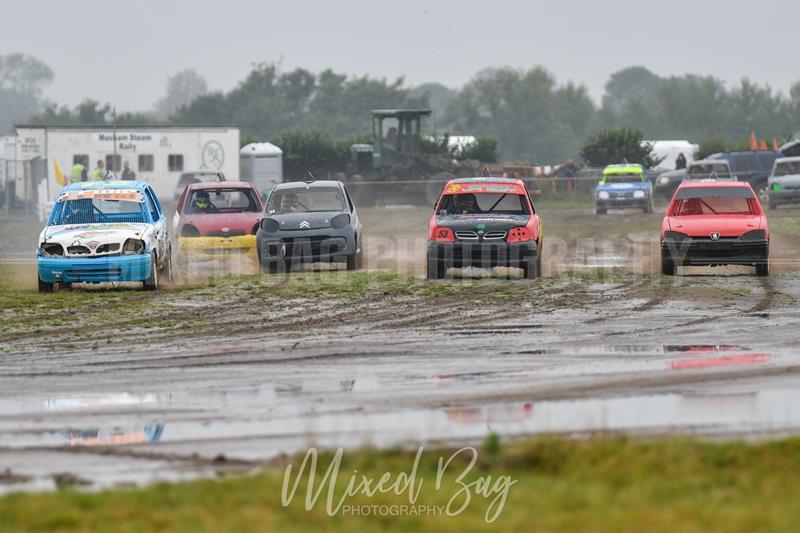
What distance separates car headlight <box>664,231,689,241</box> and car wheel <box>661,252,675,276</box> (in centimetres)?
33

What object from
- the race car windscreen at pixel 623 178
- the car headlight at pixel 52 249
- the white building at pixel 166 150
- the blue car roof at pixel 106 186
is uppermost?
the white building at pixel 166 150

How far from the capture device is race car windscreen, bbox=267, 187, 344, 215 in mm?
22797

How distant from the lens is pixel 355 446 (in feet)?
27.3

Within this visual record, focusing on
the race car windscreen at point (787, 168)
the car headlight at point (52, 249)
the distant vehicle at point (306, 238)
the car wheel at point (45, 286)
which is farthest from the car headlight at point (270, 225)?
the race car windscreen at point (787, 168)

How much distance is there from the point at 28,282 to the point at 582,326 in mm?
10108

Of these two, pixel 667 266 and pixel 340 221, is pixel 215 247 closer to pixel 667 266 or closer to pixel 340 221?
pixel 340 221

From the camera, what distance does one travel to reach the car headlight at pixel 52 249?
19328 millimetres

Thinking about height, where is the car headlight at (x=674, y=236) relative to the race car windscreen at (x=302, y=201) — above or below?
below

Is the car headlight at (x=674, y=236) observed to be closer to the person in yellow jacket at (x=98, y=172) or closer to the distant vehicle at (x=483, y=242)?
the distant vehicle at (x=483, y=242)

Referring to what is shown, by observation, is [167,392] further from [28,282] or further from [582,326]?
[28,282]

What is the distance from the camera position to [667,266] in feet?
69.9

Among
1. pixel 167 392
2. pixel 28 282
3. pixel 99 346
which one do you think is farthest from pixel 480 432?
pixel 28 282

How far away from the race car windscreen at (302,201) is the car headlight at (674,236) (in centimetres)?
502

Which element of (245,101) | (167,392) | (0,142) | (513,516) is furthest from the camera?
(245,101)
